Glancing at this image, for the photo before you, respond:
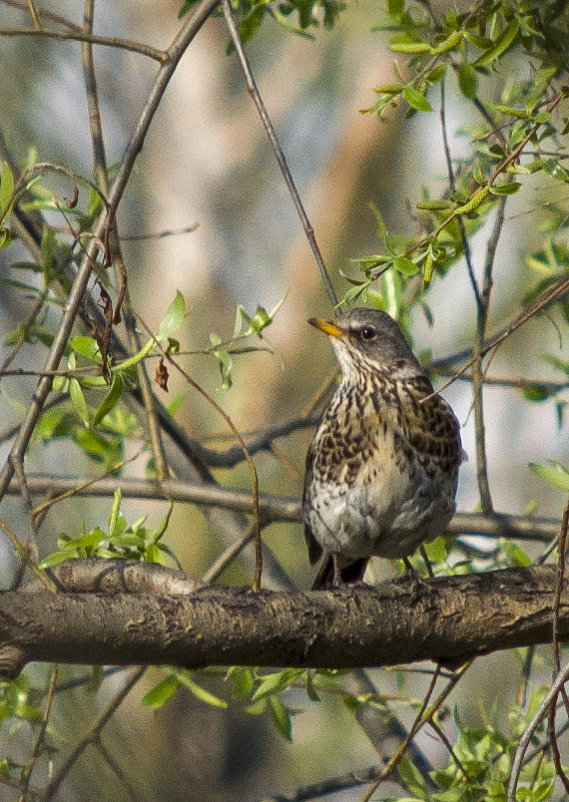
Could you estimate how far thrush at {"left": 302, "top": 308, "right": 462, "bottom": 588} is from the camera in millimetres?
3482

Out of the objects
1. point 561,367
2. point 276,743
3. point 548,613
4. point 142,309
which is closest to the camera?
point 548,613

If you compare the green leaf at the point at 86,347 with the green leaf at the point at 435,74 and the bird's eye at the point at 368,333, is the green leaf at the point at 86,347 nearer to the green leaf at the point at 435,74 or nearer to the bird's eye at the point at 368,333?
the green leaf at the point at 435,74

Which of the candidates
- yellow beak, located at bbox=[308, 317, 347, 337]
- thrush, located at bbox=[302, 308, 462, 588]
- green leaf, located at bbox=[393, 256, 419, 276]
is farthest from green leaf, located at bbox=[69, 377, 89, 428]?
yellow beak, located at bbox=[308, 317, 347, 337]

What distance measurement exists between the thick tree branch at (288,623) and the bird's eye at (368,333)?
3.85ft

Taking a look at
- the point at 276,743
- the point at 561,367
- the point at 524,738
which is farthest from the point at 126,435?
the point at 276,743

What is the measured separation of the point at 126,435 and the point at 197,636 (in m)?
1.61

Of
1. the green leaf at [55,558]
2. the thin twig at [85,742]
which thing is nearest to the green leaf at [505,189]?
the green leaf at [55,558]

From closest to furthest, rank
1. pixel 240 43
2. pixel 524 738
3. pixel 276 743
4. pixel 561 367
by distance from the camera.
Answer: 1. pixel 524 738
2. pixel 240 43
3. pixel 561 367
4. pixel 276 743

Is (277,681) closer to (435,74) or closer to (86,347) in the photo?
(86,347)

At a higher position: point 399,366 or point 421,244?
point 421,244

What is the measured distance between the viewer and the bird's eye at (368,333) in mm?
3846

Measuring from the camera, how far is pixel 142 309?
9.35 meters

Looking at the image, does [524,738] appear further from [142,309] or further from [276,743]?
[142,309]

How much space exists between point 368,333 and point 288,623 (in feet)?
5.42
